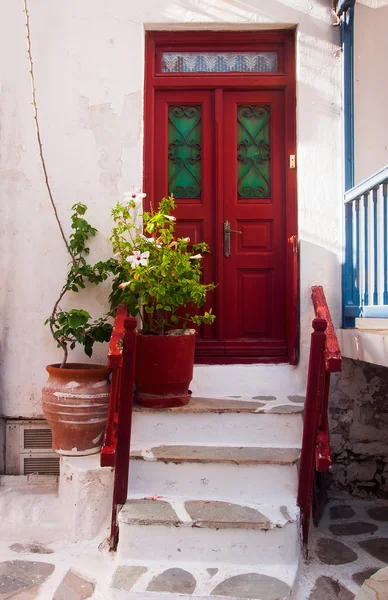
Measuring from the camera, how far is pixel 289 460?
11.3ft

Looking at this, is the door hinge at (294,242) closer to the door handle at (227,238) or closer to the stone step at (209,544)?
the door handle at (227,238)

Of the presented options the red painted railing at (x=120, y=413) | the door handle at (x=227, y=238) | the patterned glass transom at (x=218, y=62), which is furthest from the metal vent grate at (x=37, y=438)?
the patterned glass transom at (x=218, y=62)

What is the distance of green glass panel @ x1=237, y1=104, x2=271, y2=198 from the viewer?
470cm

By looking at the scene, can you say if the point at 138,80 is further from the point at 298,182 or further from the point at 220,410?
the point at 220,410

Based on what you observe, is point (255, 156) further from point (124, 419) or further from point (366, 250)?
point (124, 419)

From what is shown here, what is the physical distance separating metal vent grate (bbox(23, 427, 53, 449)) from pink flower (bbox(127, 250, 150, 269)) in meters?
1.63

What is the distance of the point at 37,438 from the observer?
173 inches

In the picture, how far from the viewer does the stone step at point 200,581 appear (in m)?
2.77

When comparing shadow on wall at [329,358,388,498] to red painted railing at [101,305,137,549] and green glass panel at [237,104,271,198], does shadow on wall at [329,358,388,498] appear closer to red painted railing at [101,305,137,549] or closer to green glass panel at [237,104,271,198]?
green glass panel at [237,104,271,198]

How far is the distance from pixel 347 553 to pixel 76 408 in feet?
6.21

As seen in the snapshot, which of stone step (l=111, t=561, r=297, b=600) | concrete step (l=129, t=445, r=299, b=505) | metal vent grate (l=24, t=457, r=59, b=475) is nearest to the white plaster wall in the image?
concrete step (l=129, t=445, r=299, b=505)

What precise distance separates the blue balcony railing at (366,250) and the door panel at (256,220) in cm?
61

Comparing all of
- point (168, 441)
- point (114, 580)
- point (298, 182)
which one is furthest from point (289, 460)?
point (298, 182)

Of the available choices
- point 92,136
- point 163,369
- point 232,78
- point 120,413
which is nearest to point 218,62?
point 232,78
